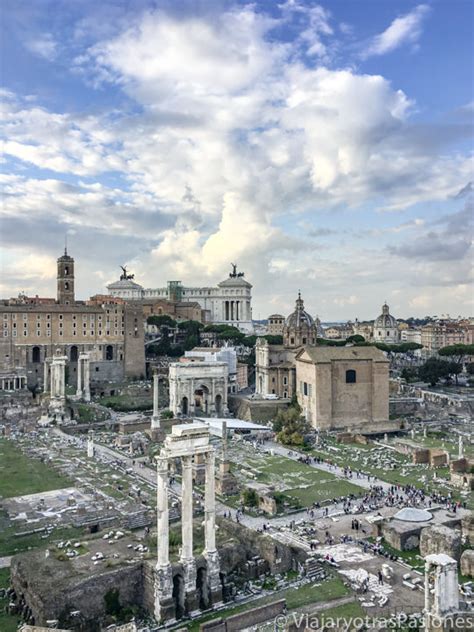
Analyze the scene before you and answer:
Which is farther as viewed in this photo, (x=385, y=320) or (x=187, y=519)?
(x=385, y=320)

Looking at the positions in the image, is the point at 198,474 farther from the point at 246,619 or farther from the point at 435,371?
the point at 435,371

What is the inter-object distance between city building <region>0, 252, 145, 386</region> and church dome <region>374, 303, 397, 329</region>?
221ft

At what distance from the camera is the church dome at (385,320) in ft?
438

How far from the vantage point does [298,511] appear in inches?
1341

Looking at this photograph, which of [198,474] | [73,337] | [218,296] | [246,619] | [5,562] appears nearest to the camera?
[246,619]

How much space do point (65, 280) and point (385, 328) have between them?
73.4 meters

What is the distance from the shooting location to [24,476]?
40438 millimetres

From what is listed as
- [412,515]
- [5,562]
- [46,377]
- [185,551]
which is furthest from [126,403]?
[185,551]

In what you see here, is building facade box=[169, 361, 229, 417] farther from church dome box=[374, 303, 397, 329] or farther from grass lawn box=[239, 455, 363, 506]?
church dome box=[374, 303, 397, 329]

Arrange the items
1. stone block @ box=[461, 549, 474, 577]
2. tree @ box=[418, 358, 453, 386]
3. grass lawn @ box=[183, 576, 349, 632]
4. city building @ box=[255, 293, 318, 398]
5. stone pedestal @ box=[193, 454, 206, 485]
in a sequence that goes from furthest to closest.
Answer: tree @ box=[418, 358, 453, 386], city building @ box=[255, 293, 318, 398], stone pedestal @ box=[193, 454, 206, 485], stone block @ box=[461, 549, 474, 577], grass lawn @ box=[183, 576, 349, 632]

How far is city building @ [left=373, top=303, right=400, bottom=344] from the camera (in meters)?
132

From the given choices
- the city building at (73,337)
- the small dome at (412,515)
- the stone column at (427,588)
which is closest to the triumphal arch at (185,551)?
the stone column at (427,588)

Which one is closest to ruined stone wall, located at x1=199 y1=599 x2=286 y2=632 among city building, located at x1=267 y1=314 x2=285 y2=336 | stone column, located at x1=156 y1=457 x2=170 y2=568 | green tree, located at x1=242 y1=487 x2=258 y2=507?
stone column, located at x1=156 y1=457 x2=170 y2=568

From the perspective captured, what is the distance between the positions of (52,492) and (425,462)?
88.2 ft
